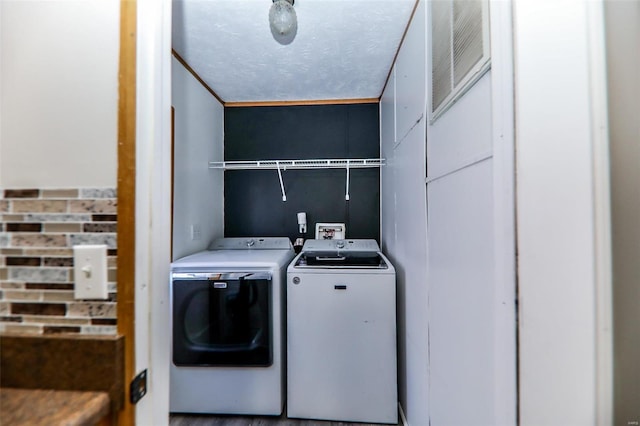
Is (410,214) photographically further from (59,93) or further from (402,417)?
(59,93)

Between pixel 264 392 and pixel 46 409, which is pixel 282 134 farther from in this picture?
pixel 46 409

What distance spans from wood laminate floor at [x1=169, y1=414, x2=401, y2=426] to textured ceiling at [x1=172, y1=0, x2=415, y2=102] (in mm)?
2490

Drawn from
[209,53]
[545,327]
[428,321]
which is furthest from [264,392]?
[209,53]

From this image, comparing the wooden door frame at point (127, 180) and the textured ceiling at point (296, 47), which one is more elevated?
the textured ceiling at point (296, 47)

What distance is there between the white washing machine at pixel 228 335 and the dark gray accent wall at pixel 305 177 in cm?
95

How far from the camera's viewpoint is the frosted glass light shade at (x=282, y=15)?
1.30 m

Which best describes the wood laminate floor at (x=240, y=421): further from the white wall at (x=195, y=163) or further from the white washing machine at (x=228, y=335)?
the white wall at (x=195, y=163)

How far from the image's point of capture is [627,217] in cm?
54

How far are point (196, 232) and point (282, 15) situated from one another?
168 cm

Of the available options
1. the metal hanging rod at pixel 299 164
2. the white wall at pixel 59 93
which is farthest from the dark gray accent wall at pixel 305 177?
the white wall at pixel 59 93

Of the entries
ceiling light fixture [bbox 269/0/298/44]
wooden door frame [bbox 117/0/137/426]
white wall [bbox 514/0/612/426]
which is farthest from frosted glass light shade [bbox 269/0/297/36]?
white wall [bbox 514/0/612/426]

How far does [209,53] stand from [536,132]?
205 centimetres

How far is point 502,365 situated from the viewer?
630mm

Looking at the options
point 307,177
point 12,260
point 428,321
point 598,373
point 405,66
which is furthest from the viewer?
point 307,177
